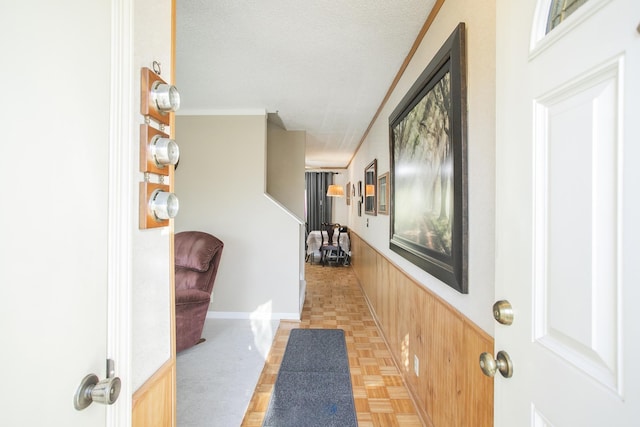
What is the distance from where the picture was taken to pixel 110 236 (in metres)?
0.66

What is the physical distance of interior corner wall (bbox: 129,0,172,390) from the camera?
78 centimetres

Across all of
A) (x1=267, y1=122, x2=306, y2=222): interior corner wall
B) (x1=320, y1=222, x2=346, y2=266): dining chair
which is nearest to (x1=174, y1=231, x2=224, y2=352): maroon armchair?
(x1=267, y1=122, x2=306, y2=222): interior corner wall

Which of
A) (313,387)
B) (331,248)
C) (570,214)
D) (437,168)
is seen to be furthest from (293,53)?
(331,248)

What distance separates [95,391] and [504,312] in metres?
0.95

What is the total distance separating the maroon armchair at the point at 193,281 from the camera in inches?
98.3

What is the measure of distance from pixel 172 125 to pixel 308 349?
7.63ft

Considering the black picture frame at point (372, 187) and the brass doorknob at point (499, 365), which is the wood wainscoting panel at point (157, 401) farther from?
the black picture frame at point (372, 187)

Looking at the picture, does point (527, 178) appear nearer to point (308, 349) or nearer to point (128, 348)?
point (128, 348)

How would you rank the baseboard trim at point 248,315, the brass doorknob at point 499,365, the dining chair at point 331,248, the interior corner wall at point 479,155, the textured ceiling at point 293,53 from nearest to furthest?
the brass doorknob at point 499,365
the interior corner wall at point 479,155
the textured ceiling at point 293,53
the baseboard trim at point 248,315
the dining chair at point 331,248

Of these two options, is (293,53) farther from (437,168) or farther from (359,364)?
(359,364)

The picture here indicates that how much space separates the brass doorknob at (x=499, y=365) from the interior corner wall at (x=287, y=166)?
3.70 metres

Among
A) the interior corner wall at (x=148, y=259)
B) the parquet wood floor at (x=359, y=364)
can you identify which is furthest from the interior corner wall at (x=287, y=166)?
the interior corner wall at (x=148, y=259)

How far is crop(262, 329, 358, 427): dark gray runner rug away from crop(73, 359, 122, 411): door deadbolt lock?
4.57 feet

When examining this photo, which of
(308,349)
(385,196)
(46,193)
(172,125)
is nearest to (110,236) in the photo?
(46,193)
